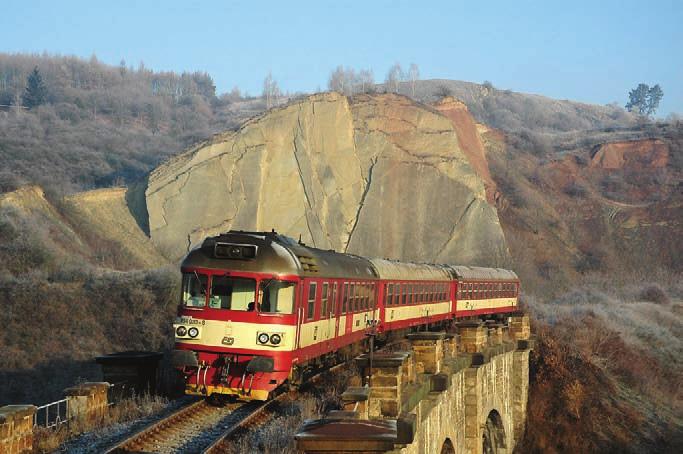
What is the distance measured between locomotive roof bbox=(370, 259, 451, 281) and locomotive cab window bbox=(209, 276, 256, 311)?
909 centimetres

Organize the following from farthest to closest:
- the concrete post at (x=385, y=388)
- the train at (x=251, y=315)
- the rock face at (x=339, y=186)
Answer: the rock face at (x=339, y=186)
the train at (x=251, y=315)
the concrete post at (x=385, y=388)

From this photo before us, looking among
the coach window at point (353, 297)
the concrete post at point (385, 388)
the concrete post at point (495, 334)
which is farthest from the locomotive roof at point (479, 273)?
the concrete post at point (385, 388)

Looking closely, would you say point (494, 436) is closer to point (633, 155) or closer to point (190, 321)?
point (190, 321)

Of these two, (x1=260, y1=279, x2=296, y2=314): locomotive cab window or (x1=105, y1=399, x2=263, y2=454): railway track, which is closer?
(x1=105, y1=399, x2=263, y2=454): railway track

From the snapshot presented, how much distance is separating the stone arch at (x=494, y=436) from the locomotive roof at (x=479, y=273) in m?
7.99

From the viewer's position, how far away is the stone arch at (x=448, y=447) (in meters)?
17.7

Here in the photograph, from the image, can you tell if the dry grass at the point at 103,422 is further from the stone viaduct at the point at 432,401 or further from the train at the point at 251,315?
the stone viaduct at the point at 432,401

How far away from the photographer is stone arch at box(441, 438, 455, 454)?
1770cm

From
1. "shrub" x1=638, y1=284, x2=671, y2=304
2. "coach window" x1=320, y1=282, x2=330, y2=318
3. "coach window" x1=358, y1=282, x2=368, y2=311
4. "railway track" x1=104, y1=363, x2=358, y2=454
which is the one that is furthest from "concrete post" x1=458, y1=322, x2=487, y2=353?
"shrub" x1=638, y1=284, x2=671, y2=304

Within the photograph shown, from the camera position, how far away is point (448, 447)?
1803 centimetres

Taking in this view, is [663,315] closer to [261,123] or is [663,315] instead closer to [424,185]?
[424,185]

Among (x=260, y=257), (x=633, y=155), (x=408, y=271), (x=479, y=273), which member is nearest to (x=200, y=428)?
(x=260, y=257)

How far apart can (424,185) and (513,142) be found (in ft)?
126

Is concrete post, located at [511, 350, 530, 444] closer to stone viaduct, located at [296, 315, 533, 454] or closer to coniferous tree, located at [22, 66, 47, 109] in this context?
stone viaduct, located at [296, 315, 533, 454]
